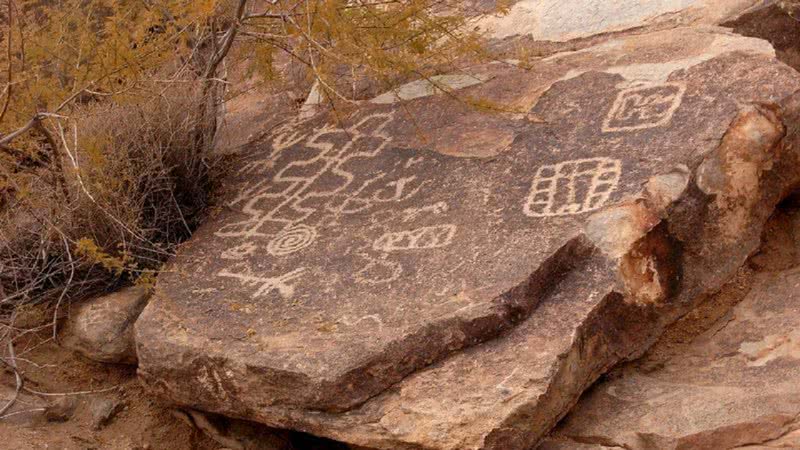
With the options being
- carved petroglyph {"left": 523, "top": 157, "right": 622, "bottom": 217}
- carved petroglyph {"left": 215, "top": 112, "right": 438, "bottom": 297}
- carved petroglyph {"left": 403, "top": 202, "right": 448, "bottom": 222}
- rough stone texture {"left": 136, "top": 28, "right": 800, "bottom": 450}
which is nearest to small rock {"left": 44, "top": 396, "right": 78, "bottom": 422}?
rough stone texture {"left": 136, "top": 28, "right": 800, "bottom": 450}

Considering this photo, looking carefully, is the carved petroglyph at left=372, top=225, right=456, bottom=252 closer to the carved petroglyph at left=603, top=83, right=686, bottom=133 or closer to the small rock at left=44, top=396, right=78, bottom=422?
the carved petroglyph at left=603, top=83, right=686, bottom=133

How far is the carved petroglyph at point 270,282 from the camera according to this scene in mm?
3686

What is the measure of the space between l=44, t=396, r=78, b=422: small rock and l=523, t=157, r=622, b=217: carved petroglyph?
68.8 inches

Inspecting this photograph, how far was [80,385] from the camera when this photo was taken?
4.13m

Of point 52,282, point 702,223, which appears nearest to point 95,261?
point 52,282

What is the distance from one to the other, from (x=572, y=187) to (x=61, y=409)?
1.94 meters

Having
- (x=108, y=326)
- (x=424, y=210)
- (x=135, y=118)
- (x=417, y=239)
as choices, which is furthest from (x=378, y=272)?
(x=135, y=118)

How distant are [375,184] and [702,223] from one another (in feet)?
3.94

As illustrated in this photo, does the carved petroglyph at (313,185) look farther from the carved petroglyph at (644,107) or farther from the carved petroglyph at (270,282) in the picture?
the carved petroglyph at (644,107)

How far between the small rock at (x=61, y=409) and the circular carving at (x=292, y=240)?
90cm

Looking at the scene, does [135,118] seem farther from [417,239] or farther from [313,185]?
[417,239]

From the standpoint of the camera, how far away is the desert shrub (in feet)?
13.6

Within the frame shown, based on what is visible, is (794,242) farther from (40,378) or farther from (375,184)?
(40,378)

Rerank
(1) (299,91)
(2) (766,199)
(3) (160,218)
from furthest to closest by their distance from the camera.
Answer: (1) (299,91), (3) (160,218), (2) (766,199)
